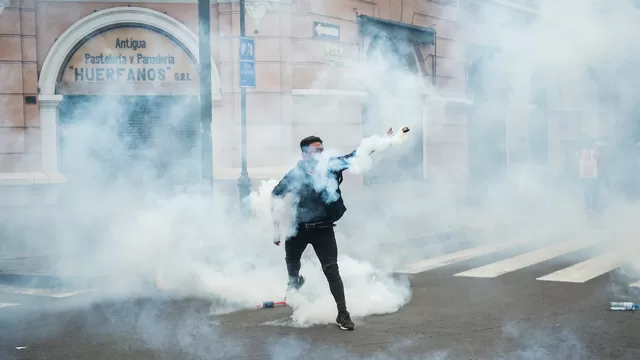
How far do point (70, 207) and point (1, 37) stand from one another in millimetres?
Result: 2935

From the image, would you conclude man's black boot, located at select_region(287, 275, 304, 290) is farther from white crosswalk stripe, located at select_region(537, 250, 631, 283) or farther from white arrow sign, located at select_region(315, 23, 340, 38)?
white arrow sign, located at select_region(315, 23, 340, 38)

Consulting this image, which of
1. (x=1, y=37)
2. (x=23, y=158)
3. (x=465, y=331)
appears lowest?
(x=465, y=331)

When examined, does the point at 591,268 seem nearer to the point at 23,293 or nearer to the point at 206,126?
the point at 206,126

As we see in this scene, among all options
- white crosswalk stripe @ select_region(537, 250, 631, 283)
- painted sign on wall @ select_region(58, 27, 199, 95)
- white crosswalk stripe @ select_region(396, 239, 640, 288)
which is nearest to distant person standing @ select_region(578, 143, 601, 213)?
white crosswalk stripe @ select_region(396, 239, 640, 288)

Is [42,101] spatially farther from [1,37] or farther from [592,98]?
[592,98]

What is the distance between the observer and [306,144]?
6211mm

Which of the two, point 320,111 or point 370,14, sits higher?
point 370,14

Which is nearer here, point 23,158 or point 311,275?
point 311,275

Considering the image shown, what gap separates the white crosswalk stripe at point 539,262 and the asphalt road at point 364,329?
2.23 ft

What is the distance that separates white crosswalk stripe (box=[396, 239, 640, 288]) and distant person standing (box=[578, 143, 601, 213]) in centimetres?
372

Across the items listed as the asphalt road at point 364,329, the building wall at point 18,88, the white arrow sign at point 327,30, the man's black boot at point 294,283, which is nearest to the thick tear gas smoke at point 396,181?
the man's black boot at point 294,283

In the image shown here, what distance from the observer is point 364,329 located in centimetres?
595

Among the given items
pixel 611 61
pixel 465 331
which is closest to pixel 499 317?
pixel 465 331

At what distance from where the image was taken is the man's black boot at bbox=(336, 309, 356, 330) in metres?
5.94
